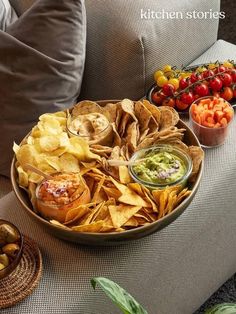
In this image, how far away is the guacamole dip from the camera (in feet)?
3.61

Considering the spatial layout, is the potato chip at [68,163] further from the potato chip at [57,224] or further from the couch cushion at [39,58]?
the couch cushion at [39,58]

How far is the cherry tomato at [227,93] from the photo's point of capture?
1.38 m

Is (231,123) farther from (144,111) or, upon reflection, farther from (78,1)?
(78,1)

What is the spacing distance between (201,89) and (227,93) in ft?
0.24

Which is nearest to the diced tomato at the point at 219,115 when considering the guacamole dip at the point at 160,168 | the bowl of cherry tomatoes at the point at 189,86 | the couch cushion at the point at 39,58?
the bowl of cherry tomatoes at the point at 189,86

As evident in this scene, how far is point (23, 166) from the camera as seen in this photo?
1.14m

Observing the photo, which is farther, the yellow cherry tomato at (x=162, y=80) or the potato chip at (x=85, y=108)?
the yellow cherry tomato at (x=162, y=80)

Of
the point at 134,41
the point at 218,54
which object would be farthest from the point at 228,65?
the point at 134,41

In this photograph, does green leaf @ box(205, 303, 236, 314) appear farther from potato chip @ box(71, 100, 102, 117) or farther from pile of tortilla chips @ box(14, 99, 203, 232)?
potato chip @ box(71, 100, 102, 117)

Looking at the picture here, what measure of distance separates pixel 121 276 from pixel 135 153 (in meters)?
0.28

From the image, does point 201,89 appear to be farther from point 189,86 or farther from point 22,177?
point 22,177

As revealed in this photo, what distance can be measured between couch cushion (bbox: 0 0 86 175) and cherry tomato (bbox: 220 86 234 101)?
0.41 meters

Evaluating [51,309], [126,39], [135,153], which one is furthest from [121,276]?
[126,39]

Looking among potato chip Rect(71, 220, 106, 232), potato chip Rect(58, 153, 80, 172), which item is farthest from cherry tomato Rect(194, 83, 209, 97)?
potato chip Rect(71, 220, 106, 232)
